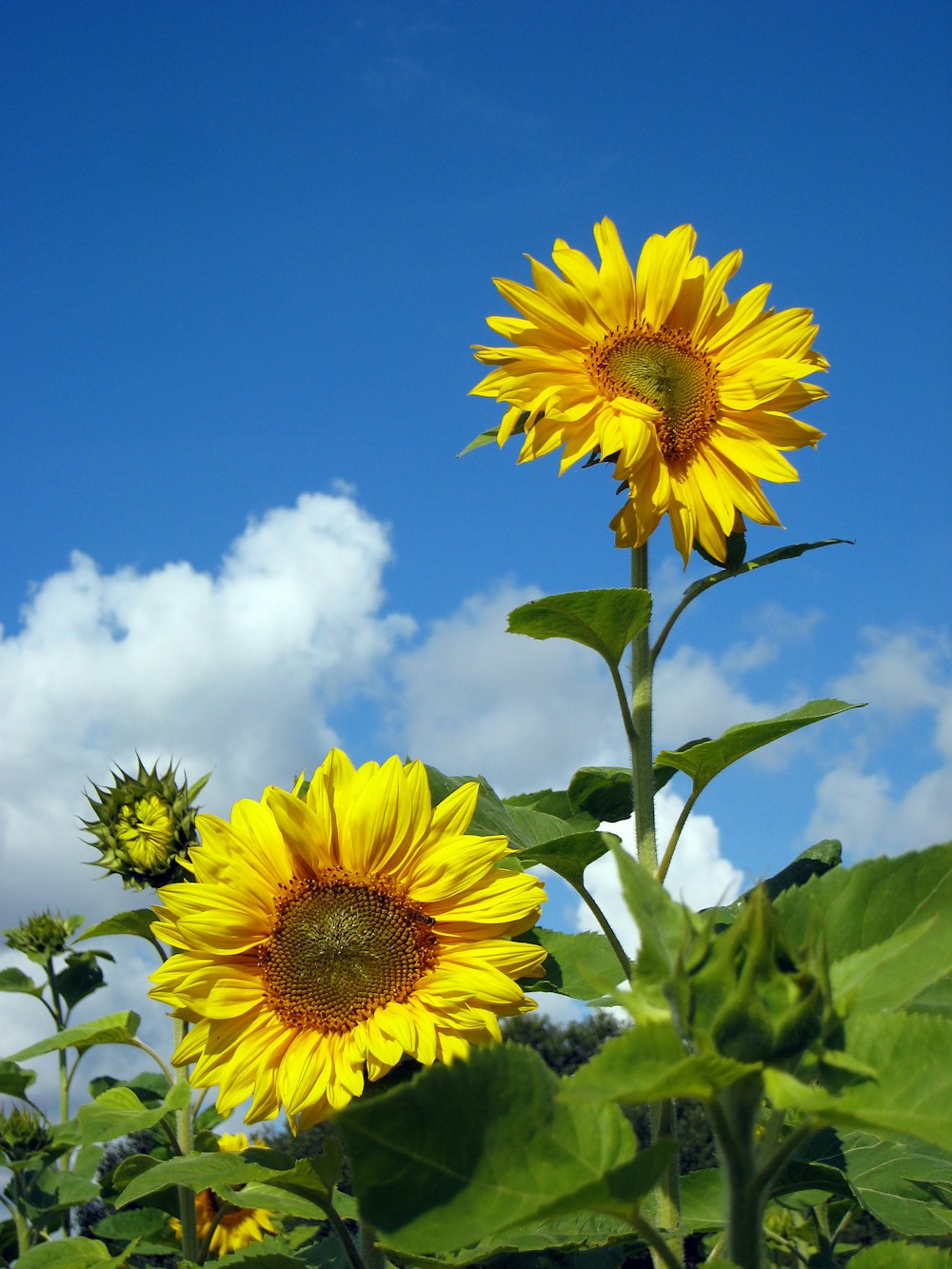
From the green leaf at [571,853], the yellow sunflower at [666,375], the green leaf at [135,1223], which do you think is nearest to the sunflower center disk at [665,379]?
the yellow sunflower at [666,375]

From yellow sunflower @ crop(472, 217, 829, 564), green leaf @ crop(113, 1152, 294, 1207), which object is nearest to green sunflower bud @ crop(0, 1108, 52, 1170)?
green leaf @ crop(113, 1152, 294, 1207)

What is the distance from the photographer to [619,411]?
2.58 m

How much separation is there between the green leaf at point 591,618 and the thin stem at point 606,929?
1.50ft

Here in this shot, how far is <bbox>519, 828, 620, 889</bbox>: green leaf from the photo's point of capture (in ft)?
7.22

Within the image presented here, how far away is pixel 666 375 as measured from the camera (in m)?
2.72

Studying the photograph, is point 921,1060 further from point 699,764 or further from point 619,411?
point 619,411

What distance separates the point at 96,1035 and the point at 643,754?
6.86 ft

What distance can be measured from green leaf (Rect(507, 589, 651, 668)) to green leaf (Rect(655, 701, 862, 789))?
9.2 inches

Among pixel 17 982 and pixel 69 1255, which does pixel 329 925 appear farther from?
pixel 17 982

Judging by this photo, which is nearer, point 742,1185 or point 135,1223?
A: point 742,1185

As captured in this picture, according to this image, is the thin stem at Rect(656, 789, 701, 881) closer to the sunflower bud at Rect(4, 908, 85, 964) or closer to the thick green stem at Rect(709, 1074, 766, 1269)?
the thick green stem at Rect(709, 1074, 766, 1269)

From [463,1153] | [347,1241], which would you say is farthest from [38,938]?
[463,1153]

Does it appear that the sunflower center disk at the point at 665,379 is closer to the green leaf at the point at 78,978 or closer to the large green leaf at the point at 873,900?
the large green leaf at the point at 873,900

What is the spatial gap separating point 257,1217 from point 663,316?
3.50m
